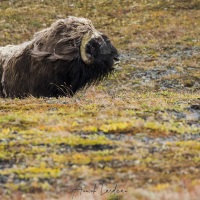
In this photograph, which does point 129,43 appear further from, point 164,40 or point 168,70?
point 168,70

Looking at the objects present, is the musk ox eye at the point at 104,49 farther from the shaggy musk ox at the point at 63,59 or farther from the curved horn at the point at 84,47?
the curved horn at the point at 84,47

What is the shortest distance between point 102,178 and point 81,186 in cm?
45

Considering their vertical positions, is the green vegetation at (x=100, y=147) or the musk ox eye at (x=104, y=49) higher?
the musk ox eye at (x=104, y=49)

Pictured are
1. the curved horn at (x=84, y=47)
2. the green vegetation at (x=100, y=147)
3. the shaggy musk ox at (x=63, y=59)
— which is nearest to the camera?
the green vegetation at (x=100, y=147)

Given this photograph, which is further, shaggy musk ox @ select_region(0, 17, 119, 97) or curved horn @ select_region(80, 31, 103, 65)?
shaggy musk ox @ select_region(0, 17, 119, 97)

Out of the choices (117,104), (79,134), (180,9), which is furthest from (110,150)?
(180,9)

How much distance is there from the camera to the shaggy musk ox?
14.8 metres

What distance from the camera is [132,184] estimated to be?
7383 mm

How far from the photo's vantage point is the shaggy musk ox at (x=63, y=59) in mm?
14812
